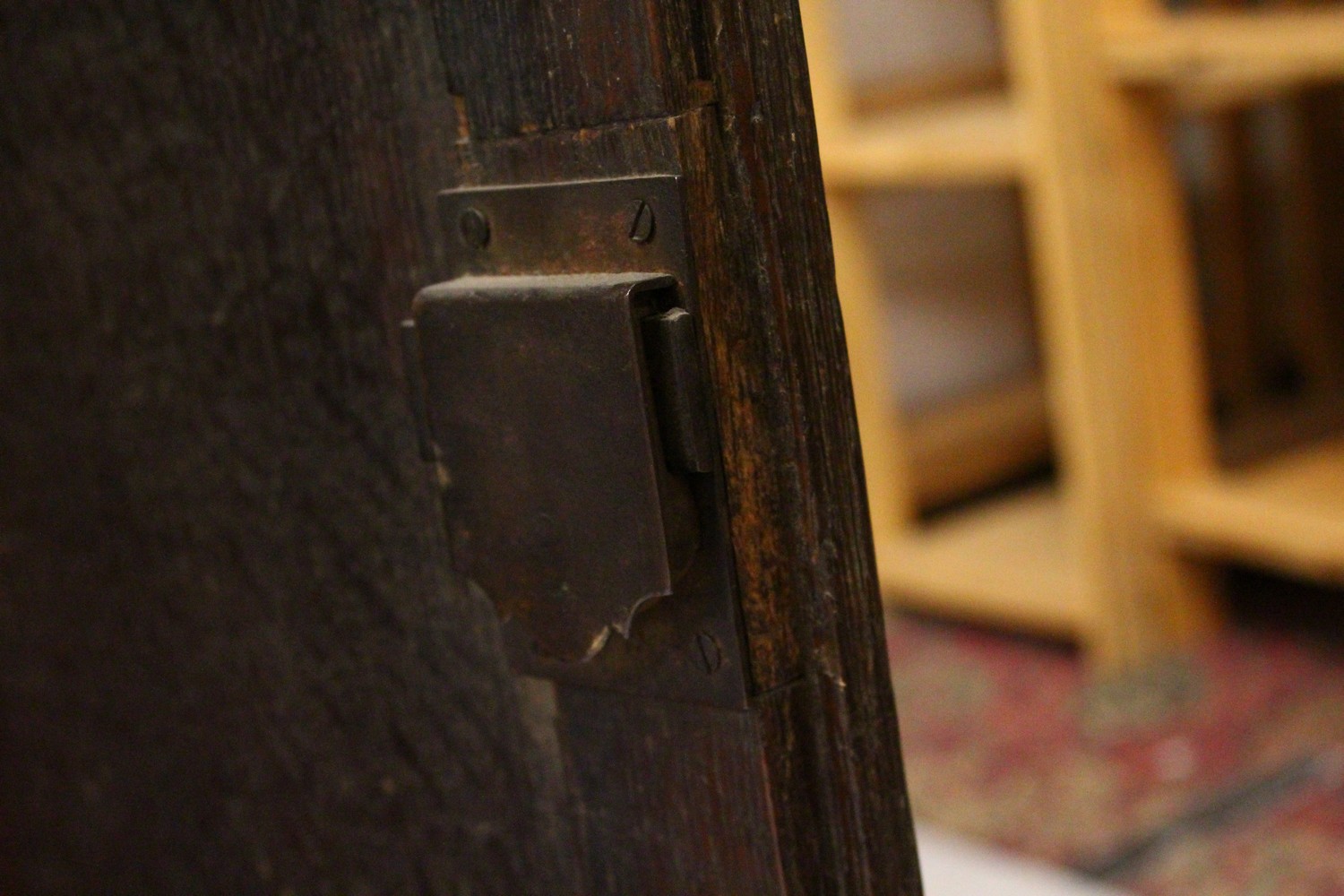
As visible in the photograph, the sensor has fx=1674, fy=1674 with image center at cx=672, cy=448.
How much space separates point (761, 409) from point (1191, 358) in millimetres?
1513

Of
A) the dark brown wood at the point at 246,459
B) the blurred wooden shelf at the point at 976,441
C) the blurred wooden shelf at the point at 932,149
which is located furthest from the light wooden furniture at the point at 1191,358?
the dark brown wood at the point at 246,459

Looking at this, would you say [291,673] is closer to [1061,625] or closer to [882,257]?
[1061,625]

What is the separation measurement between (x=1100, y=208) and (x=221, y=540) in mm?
1329

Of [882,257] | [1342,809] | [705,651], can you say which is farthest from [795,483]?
[882,257]

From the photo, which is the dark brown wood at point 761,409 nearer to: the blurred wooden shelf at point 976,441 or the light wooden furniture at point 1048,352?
the light wooden furniture at point 1048,352

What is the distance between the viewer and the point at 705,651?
14.9 inches

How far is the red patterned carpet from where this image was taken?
4.45ft

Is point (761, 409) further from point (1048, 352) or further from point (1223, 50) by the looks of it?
point (1048, 352)

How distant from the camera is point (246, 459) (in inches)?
20.3

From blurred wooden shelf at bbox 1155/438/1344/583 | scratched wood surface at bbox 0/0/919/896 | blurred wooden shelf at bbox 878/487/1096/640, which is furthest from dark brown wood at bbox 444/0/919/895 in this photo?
blurred wooden shelf at bbox 878/487/1096/640

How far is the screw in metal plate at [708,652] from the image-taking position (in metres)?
0.38

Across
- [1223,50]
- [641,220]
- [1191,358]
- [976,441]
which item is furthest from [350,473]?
[976,441]

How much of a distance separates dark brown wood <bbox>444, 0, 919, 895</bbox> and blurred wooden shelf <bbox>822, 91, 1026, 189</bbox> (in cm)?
140

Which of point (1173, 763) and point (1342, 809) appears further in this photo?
point (1173, 763)
